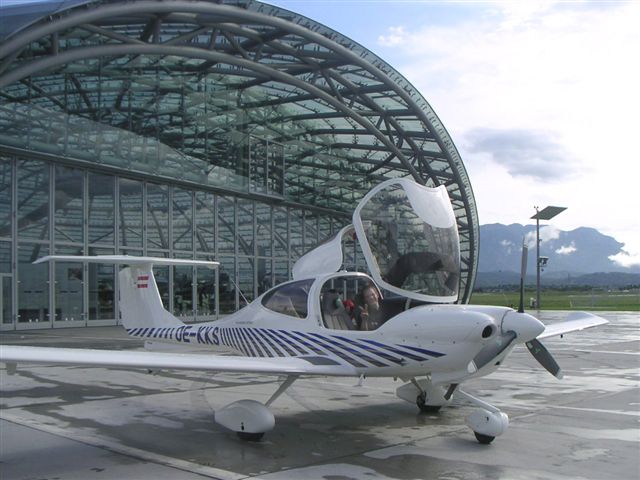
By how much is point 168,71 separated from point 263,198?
837cm

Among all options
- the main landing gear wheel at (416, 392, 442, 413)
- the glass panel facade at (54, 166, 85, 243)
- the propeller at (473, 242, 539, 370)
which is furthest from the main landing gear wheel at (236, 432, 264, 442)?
the glass panel facade at (54, 166, 85, 243)

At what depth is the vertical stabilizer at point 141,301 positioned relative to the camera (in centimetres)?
1021

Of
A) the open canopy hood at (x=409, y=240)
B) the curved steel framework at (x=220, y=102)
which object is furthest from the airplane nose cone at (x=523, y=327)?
the curved steel framework at (x=220, y=102)

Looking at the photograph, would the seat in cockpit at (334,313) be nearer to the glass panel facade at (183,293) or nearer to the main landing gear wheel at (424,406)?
the main landing gear wheel at (424,406)

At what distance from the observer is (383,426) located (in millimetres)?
7738

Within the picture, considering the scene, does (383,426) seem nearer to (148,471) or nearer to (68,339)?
(148,471)

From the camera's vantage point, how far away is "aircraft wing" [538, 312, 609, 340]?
9538 millimetres

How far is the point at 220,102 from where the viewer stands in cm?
2881

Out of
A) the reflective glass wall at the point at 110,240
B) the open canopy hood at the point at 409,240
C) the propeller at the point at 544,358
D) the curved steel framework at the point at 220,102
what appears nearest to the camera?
the propeller at the point at 544,358

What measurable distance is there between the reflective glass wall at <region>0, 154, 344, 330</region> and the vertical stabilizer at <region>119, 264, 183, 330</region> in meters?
11.4

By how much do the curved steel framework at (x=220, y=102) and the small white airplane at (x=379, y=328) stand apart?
14.9 meters

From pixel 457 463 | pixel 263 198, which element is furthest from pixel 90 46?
pixel 457 463

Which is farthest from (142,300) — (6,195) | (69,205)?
(69,205)

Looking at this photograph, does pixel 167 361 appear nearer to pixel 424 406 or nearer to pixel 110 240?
pixel 424 406
